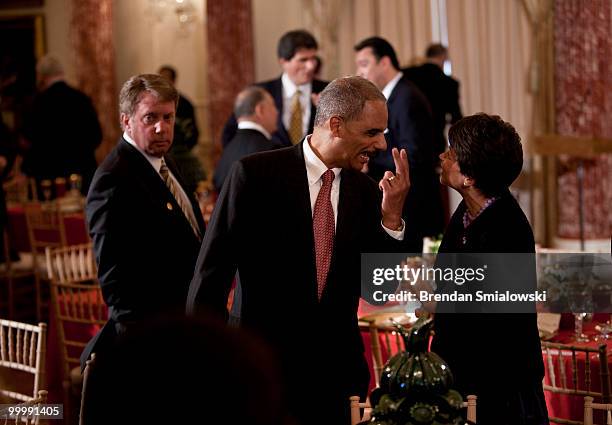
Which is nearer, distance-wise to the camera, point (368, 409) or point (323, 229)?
point (368, 409)

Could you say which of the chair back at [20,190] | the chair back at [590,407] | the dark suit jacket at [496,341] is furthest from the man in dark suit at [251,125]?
the chair back at [20,190]

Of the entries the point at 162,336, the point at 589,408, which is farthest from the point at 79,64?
the point at 162,336

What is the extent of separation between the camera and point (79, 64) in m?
10.9

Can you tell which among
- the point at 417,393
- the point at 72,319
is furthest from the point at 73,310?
the point at 417,393

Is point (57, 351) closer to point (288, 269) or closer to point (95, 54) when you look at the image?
point (288, 269)

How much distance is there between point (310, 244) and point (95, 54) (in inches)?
341

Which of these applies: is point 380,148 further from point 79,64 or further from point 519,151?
point 79,64

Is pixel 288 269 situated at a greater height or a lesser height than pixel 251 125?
lesser

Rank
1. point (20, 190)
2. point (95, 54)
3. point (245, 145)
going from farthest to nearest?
1. point (95, 54)
2. point (20, 190)
3. point (245, 145)

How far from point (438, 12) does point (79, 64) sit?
3.99 metres

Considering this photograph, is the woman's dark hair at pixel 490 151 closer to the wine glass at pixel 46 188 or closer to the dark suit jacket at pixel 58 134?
the wine glass at pixel 46 188

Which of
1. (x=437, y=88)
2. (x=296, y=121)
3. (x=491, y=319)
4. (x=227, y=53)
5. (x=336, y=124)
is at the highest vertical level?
(x=227, y=53)

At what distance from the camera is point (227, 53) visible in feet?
32.4

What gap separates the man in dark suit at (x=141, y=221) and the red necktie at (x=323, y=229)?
504 millimetres
